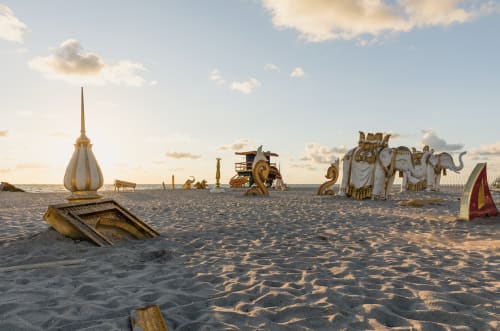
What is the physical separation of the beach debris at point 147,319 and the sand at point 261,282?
0.09 meters

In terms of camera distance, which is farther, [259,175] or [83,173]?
[259,175]

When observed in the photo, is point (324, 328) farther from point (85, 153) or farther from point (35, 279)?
point (85, 153)

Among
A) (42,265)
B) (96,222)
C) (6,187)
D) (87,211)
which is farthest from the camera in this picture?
(6,187)

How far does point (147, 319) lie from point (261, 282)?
54.0 inches

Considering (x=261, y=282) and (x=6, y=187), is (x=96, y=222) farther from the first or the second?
(x=6, y=187)

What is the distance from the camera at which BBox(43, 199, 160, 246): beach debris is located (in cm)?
478

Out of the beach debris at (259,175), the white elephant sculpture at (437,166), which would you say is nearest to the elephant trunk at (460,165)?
the white elephant sculpture at (437,166)

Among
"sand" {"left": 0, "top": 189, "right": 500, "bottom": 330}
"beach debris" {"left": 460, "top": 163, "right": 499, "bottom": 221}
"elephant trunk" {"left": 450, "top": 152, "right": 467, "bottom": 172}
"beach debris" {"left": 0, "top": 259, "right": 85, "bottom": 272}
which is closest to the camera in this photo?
"sand" {"left": 0, "top": 189, "right": 500, "bottom": 330}

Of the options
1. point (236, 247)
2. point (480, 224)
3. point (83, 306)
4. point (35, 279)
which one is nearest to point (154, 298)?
point (83, 306)

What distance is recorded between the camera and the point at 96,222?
518cm

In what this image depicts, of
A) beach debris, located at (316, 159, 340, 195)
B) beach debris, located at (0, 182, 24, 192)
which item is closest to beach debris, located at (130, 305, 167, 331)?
beach debris, located at (316, 159, 340, 195)

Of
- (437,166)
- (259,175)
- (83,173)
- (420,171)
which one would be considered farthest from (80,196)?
(437,166)

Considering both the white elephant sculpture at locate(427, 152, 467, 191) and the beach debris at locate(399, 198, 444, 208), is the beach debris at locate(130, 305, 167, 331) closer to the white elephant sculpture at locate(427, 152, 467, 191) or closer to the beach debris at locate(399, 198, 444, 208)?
the beach debris at locate(399, 198, 444, 208)

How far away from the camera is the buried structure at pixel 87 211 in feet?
15.8
